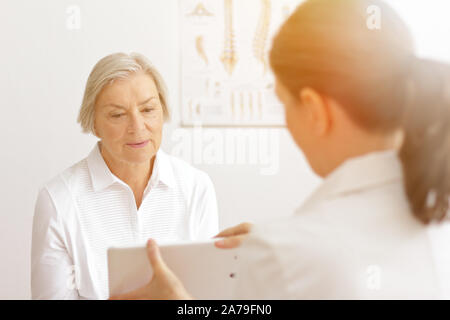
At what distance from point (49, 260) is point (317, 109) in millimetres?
809

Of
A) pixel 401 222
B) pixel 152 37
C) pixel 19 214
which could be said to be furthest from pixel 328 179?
pixel 19 214

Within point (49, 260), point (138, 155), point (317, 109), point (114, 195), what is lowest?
point (49, 260)

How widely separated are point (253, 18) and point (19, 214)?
1200 millimetres

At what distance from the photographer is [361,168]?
0.57 metres

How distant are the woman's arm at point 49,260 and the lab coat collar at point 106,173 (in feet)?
0.41

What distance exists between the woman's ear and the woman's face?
0.70 meters

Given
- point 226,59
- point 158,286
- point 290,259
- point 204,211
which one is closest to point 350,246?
point 290,259

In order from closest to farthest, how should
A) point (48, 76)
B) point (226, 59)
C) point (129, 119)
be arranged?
1. point (129, 119)
2. point (48, 76)
3. point (226, 59)

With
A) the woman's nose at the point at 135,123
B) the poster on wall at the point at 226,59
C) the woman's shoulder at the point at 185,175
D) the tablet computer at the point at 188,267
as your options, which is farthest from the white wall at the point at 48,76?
the tablet computer at the point at 188,267

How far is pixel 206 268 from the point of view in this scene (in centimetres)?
82

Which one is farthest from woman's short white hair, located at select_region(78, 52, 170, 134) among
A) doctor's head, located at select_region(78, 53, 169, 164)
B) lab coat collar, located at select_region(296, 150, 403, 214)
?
lab coat collar, located at select_region(296, 150, 403, 214)

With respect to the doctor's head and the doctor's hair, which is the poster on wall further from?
the doctor's hair

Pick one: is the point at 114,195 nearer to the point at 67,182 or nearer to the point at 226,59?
the point at 67,182

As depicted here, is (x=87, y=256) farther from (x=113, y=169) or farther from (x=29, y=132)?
(x=29, y=132)
